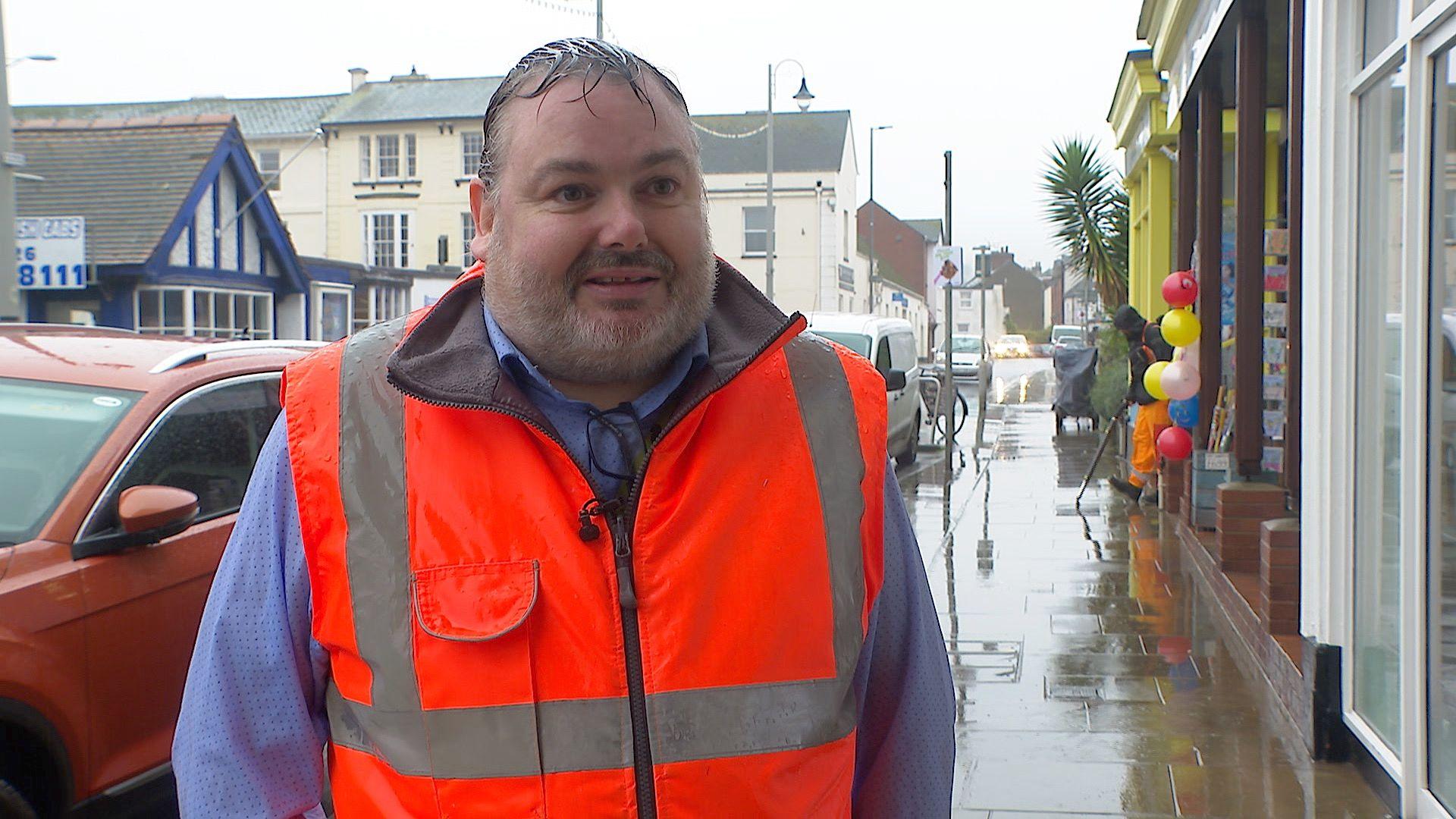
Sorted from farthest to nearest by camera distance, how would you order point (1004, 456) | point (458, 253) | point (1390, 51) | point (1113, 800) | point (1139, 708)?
point (458, 253), point (1004, 456), point (1139, 708), point (1113, 800), point (1390, 51)

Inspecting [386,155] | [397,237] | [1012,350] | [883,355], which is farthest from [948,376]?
[1012,350]

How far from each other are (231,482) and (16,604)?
115 cm

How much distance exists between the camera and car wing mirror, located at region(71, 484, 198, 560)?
13.5 feet

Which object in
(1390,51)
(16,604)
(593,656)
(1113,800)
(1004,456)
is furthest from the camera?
(1004,456)

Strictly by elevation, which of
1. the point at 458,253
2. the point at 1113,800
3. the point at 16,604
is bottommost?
the point at 1113,800

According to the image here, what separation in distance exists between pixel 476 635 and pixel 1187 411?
9481 millimetres

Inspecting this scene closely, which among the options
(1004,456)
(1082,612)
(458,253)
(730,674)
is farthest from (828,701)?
(458,253)

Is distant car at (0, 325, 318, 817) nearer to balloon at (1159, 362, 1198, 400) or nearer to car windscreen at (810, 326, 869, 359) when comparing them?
balloon at (1159, 362, 1198, 400)

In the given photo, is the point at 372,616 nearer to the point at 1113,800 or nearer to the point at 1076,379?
the point at 1113,800

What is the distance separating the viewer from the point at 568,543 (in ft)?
5.97

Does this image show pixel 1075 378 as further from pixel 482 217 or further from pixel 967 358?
pixel 967 358

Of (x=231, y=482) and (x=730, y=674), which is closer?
(x=730, y=674)

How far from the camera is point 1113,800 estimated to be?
16.5 feet

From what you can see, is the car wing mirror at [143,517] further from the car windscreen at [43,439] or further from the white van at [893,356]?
the white van at [893,356]
